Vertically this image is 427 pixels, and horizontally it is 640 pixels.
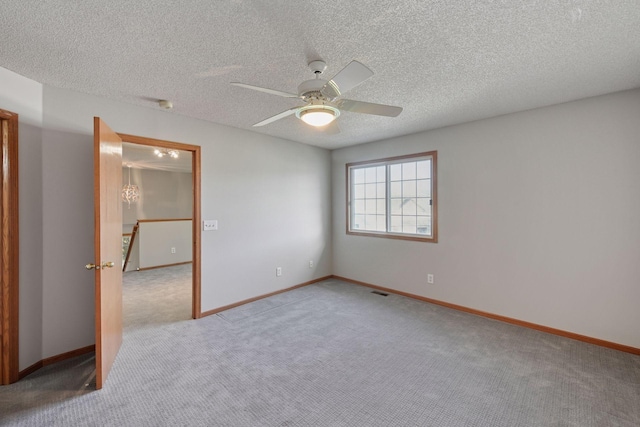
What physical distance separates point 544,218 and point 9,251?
492 cm

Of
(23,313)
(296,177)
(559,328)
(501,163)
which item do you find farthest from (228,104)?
(559,328)

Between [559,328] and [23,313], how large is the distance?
16.4 feet

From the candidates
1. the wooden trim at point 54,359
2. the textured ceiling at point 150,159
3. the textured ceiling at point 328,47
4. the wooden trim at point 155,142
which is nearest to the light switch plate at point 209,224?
the wooden trim at point 155,142

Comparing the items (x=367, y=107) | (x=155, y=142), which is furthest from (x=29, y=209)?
(x=367, y=107)

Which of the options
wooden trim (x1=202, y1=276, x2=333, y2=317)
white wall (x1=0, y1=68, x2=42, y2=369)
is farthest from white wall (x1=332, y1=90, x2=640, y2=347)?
white wall (x1=0, y1=68, x2=42, y2=369)

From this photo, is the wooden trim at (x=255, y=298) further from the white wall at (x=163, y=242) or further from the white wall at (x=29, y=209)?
the white wall at (x=163, y=242)

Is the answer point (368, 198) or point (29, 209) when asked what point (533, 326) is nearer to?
point (368, 198)

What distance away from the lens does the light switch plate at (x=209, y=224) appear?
3438 mm

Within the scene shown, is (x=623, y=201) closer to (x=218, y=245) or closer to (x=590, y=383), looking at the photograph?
(x=590, y=383)

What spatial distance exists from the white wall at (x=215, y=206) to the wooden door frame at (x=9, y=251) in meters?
0.22

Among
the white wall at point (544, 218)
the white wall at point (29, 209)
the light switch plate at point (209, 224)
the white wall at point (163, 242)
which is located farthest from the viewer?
the white wall at point (163, 242)

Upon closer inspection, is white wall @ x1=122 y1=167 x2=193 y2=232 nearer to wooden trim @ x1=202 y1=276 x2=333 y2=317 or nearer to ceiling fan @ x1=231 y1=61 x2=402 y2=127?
wooden trim @ x1=202 y1=276 x2=333 y2=317

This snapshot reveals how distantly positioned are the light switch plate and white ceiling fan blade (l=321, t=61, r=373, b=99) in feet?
7.63

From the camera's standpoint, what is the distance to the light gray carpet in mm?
1806
